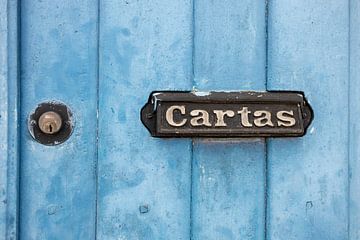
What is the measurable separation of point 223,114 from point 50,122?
0.30 m

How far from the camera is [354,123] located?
925 millimetres

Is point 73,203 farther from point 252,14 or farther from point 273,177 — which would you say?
point 252,14

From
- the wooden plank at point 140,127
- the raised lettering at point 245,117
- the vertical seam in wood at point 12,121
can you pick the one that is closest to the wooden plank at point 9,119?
the vertical seam in wood at point 12,121

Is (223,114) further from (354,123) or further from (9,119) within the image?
(9,119)

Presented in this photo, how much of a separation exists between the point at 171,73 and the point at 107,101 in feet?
0.40

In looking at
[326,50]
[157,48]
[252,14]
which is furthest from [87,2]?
[326,50]

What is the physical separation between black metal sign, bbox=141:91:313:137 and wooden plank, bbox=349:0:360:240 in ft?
0.36

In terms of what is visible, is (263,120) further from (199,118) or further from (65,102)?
(65,102)

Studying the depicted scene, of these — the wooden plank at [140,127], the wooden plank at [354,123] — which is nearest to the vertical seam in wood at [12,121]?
the wooden plank at [140,127]

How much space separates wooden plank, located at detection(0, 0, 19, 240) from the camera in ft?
2.74

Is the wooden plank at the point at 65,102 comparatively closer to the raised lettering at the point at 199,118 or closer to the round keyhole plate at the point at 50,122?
the round keyhole plate at the point at 50,122

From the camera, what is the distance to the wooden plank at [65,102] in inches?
34.3

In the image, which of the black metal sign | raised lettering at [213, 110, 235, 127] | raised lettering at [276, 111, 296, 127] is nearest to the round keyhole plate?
the black metal sign

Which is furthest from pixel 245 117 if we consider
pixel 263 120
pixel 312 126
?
pixel 312 126
